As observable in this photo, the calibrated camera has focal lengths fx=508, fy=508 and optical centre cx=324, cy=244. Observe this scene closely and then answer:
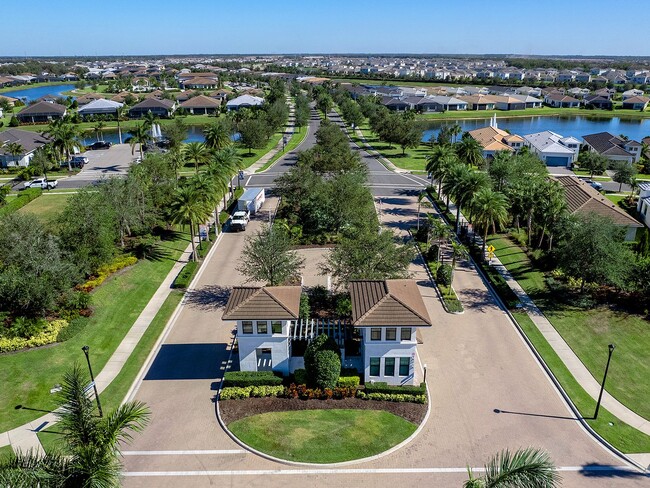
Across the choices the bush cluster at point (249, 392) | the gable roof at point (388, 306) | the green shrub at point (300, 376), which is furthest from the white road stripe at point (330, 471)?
the gable roof at point (388, 306)

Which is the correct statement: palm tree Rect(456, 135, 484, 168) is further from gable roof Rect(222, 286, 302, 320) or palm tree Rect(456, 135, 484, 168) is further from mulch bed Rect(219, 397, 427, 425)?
mulch bed Rect(219, 397, 427, 425)

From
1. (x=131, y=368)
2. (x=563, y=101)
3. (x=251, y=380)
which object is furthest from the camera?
(x=563, y=101)

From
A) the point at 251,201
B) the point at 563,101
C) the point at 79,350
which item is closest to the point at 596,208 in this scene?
the point at 251,201

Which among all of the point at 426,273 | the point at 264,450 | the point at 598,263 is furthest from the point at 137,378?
the point at 598,263

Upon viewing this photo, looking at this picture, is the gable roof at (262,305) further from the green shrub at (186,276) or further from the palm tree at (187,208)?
the palm tree at (187,208)

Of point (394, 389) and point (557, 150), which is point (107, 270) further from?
point (557, 150)

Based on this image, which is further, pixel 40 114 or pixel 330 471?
pixel 40 114
